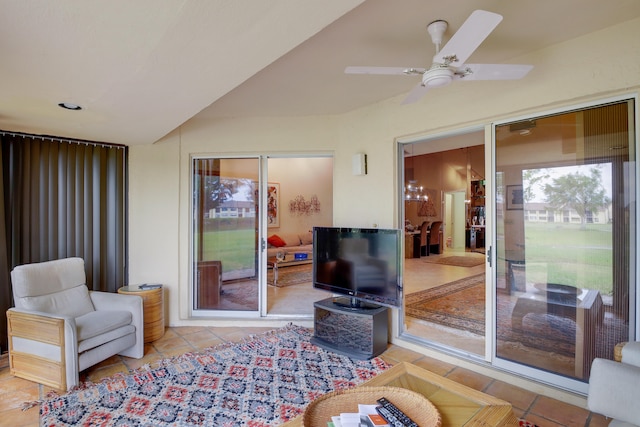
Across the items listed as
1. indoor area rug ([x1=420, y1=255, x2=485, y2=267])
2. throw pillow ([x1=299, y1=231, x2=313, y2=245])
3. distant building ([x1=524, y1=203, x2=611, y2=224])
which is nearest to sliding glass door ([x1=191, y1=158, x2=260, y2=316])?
distant building ([x1=524, y1=203, x2=611, y2=224])

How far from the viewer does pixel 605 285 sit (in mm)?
2396

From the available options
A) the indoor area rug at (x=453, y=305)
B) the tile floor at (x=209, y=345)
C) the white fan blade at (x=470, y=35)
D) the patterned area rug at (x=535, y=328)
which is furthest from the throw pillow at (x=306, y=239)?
the white fan blade at (x=470, y=35)

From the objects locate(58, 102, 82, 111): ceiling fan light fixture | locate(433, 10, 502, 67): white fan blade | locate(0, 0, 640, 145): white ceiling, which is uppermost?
locate(0, 0, 640, 145): white ceiling

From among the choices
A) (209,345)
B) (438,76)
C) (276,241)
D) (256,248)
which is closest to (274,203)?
(276,241)

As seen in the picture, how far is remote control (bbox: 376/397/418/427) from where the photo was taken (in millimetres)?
1465

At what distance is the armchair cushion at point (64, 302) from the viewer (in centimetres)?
290

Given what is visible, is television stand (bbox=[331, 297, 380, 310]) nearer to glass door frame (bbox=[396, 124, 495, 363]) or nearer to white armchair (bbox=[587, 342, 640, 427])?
glass door frame (bbox=[396, 124, 495, 363])

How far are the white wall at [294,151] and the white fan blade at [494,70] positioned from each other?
806 mm

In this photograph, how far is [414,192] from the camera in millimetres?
9883

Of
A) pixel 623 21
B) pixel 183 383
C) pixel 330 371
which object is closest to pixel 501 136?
pixel 623 21

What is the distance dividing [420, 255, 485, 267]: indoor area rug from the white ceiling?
19.7ft

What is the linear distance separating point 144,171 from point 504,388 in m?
4.40

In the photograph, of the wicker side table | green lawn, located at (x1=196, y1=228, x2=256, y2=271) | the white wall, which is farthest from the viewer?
green lawn, located at (x1=196, y1=228, x2=256, y2=271)

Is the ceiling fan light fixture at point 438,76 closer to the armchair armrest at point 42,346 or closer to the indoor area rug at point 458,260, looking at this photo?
the armchair armrest at point 42,346
